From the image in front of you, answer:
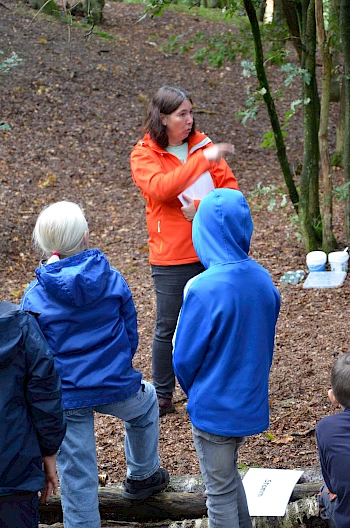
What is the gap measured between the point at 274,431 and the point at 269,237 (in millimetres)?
4600

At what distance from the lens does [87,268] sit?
2.96m

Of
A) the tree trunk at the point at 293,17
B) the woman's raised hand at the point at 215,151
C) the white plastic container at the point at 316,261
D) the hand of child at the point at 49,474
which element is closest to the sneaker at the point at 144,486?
the hand of child at the point at 49,474

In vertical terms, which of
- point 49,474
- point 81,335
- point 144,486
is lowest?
point 144,486

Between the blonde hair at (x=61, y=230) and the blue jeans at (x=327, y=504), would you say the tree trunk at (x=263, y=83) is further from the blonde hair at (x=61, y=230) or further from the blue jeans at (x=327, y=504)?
the blue jeans at (x=327, y=504)

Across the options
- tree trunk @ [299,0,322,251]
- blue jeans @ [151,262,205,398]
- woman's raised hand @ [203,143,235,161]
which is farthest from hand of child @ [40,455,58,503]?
tree trunk @ [299,0,322,251]

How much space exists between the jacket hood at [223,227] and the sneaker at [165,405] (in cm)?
189

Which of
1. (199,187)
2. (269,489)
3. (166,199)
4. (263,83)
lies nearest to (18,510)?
(269,489)

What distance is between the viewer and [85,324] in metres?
3.04

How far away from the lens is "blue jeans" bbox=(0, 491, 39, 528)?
2.59 meters

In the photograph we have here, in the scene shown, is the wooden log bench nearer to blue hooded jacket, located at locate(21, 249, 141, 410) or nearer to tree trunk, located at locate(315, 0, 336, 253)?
blue hooded jacket, located at locate(21, 249, 141, 410)

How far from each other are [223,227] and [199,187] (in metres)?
1.28

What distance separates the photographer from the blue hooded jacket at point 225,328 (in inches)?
111

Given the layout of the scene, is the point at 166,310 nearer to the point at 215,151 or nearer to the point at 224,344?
the point at 215,151

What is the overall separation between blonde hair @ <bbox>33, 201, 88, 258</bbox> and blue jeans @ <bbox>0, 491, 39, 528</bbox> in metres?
1.01
